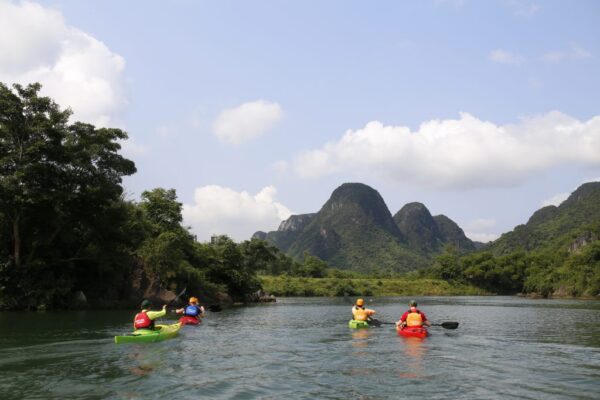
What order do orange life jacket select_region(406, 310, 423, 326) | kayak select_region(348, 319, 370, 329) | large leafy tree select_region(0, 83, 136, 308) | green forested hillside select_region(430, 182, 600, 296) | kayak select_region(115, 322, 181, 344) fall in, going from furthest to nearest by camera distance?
green forested hillside select_region(430, 182, 600, 296) → large leafy tree select_region(0, 83, 136, 308) → kayak select_region(348, 319, 370, 329) → orange life jacket select_region(406, 310, 423, 326) → kayak select_region(115, 322, 181, 344)

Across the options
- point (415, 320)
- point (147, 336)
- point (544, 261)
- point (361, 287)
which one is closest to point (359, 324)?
point (415, 320)

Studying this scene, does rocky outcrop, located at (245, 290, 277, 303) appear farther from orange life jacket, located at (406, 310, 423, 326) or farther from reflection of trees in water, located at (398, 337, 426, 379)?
reflection of trees in water, located at (398, 337, 426, 379)

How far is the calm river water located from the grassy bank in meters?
71.3

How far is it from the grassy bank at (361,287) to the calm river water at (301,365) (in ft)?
234

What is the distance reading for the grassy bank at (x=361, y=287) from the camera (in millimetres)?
95000

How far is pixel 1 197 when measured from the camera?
111 feet

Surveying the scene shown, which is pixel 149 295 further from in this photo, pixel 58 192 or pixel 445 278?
pixel 445 278

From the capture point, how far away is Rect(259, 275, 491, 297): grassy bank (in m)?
95.0

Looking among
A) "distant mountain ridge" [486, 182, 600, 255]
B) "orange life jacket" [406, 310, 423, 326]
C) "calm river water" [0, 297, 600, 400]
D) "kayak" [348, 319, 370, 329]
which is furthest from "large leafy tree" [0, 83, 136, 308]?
"distant mountain ridge" [486, 182, 600, 255]

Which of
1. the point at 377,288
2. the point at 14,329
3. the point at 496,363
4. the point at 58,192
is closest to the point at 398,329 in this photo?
the point at 496,363

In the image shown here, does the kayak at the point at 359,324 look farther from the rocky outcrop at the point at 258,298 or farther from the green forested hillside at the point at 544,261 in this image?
the green forested hillside at the point at 544,261

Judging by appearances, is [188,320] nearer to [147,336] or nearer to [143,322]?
[143,322]

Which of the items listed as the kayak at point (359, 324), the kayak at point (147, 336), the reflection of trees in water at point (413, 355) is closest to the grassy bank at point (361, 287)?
the kayak at point (359, 324)

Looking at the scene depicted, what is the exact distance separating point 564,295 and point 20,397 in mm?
89204
